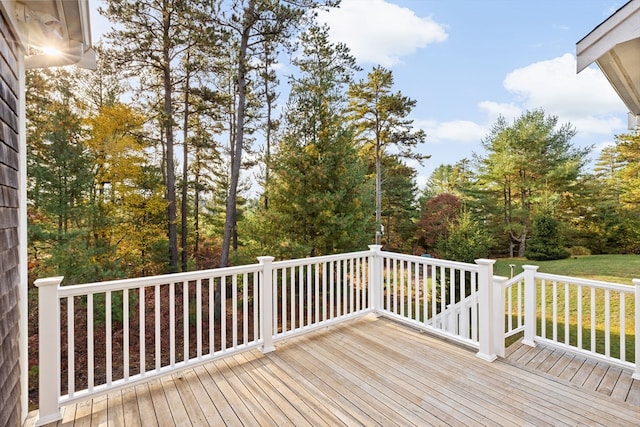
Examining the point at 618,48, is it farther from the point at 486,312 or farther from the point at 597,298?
the point at 597,298

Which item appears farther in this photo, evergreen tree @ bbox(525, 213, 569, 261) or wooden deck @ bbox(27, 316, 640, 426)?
evergreen tree @ bbox(525, 213, 569, 261)

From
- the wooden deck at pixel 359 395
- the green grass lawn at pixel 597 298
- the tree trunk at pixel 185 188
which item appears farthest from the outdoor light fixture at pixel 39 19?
the tree trunk at pixel 185 188

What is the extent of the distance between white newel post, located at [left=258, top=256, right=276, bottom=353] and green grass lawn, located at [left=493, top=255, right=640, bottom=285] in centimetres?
958

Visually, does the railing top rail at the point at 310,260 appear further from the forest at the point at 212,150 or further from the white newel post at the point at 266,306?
the forest at the point at 212,150

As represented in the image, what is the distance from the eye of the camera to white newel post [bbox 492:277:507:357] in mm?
3096

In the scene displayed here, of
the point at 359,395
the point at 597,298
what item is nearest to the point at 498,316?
the point at 359,395

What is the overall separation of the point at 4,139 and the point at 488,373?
13.0ft

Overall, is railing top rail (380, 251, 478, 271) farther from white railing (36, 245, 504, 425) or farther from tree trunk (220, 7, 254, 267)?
tree trunk (220, 7, 254, 267)

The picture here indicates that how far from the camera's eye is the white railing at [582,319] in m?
2.98

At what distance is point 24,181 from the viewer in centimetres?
224

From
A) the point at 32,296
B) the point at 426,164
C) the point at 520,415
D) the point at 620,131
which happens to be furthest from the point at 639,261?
the point at 32,296

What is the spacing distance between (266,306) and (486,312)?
2.21 metres

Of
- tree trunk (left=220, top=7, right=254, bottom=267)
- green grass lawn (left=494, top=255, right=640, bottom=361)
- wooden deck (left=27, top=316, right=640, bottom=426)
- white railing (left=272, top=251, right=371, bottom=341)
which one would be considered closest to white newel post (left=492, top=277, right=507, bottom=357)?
wooden deck (left=27, top=316, right=640, bottom=426)

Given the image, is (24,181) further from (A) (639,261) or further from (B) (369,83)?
(A) (639,261)
